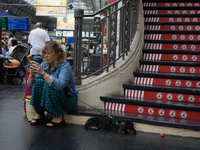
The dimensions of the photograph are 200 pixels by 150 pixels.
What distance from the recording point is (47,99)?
11.3ft

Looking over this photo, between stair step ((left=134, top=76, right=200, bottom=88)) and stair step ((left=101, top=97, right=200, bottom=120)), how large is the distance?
64cm

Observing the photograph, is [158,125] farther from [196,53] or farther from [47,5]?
[47,5]

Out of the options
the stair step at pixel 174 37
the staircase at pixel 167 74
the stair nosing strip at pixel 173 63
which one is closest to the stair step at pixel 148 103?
the staircase at pixel 167 74

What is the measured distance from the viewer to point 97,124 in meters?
3.60

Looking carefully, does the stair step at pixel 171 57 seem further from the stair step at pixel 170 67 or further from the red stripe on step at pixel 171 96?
the red stripe on step at pixel 171 96

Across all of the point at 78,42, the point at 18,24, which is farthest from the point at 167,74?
the point at 18,24

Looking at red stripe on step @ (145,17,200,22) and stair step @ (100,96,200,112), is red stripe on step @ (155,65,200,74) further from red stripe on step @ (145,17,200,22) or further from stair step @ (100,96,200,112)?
red stripe on step @ (145,17,200,22)

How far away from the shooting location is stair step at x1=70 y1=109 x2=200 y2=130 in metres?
3.28

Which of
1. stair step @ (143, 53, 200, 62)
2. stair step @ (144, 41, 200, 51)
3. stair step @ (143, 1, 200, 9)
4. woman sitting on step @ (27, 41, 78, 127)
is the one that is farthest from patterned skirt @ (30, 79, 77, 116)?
stair step @ (143, 1, 200, 9)

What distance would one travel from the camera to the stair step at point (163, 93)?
3.83 m

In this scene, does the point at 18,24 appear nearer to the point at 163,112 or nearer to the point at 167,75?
the point at 167,75

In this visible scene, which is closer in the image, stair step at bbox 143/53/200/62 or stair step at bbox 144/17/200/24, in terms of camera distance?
stair step at bbox 143/53/200/62

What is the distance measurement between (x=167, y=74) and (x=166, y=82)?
0.14m

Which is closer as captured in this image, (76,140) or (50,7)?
(76,140)
